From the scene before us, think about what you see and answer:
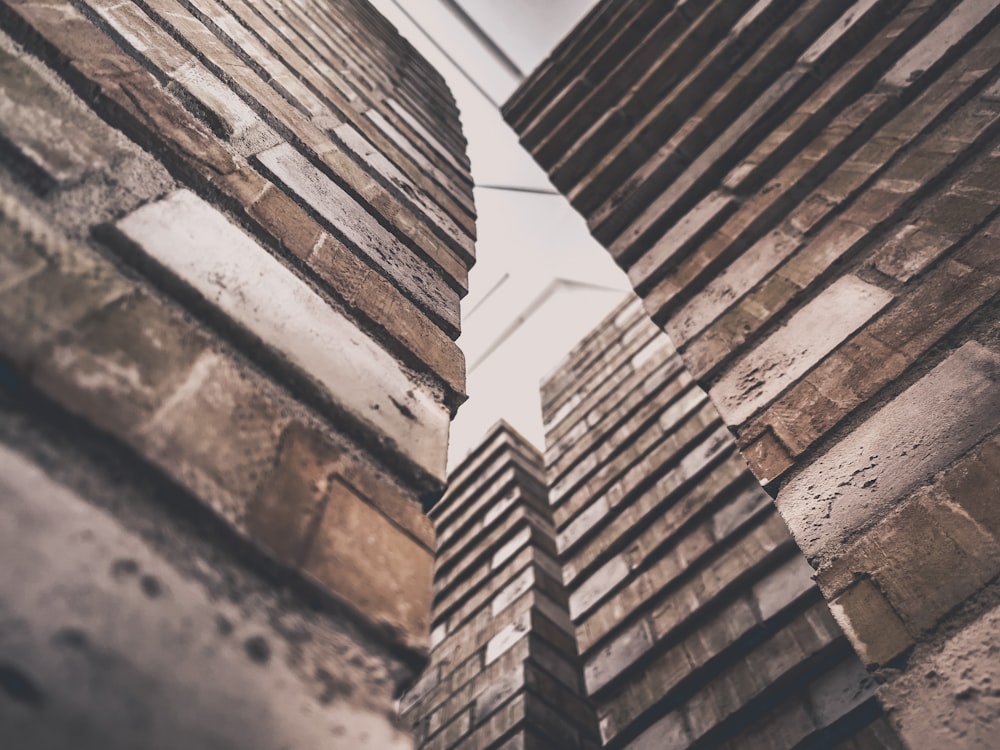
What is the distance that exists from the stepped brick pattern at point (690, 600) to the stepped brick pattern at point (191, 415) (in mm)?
1442

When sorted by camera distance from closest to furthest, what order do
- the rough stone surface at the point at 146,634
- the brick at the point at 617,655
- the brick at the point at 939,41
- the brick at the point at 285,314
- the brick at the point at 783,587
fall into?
1. the rough stone surface at the point at 146,634
2. the brick at the point at 285,314
3. the brick at the point at 939,41
4. the brick at the point at 783,587
5. the brick at the point at 617,655

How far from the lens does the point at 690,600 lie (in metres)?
2.06

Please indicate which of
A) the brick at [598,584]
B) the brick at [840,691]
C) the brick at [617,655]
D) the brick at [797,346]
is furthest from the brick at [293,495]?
the brick at [598,584]

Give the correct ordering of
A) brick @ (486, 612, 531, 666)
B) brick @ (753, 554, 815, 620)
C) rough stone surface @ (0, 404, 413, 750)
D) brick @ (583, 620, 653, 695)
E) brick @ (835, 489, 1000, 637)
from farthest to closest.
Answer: brick @ (486, 612, 531, 666) → brick @ (583, 620, 653, 695) → brick @ (753, 554, 815, 620) → brick @ (835, 489, 1000, 637) → rough stone surface @ (0, 404, 413, 750)

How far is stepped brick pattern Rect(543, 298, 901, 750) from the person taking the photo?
1.63m

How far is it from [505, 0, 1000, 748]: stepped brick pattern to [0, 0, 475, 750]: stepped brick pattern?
2.23ft

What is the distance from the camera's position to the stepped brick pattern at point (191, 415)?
37cm

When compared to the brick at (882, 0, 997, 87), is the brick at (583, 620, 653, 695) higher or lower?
lower

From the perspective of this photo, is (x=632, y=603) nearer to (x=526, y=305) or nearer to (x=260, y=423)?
(x=260, y=423)

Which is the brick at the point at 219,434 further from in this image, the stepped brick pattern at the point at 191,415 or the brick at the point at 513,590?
the brick at the point at 513,590

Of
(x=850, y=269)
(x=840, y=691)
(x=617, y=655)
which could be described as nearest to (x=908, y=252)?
(x=850, y=269)

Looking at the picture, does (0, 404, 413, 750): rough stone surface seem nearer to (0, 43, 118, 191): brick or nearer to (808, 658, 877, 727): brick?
(0, 43, 118, 191): brick

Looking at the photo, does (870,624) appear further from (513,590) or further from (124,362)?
(513,590)

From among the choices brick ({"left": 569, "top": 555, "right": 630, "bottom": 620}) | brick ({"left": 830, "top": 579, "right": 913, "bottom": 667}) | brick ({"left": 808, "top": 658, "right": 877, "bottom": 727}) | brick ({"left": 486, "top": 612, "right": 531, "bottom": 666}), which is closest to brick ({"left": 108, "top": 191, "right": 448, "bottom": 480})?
brick ({"left": 830, "top": 579, "right": 913, "bottom": 667})
